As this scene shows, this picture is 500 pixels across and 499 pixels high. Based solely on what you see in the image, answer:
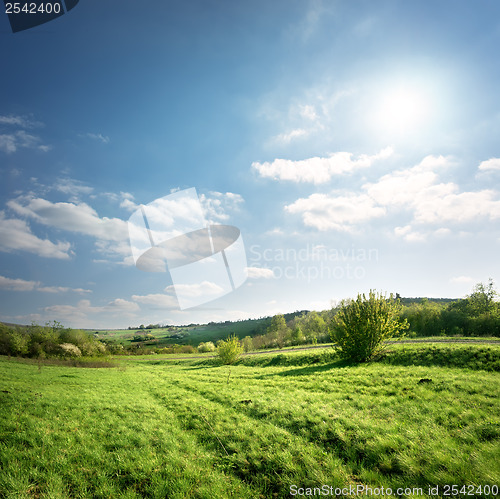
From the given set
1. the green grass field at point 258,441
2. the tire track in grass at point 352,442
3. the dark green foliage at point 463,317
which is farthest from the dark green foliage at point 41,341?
the dark green foliage at point 463,317

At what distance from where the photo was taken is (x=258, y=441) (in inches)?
245

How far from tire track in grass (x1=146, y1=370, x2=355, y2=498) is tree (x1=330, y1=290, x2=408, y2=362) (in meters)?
12.4

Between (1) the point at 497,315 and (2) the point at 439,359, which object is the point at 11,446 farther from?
(1) the point at 497,315

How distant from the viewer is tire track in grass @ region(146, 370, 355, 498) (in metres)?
4.55

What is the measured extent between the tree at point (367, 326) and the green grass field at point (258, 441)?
6.31 m

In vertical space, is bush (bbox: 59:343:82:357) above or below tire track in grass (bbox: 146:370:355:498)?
below

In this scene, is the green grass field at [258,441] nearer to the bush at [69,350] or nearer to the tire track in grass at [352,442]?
the tire track in grass at [352,442]

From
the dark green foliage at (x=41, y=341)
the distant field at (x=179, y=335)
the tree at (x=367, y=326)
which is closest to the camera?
the tree at (x=367, y=326)

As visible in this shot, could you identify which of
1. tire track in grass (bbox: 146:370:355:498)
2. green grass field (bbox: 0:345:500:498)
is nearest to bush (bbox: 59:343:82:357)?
green grass field (bbox: 0:345:500:498)

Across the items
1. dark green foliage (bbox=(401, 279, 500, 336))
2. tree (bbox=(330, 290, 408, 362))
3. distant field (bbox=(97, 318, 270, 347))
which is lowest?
distant field (bbox=(97, 318, 270, 347))

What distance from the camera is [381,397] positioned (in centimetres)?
880

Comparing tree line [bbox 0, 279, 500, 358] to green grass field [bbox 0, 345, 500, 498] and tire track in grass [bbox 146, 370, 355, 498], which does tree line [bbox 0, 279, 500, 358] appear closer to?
green grass field [bbox 0, 345, 500, 498]

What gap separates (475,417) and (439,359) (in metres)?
10.1

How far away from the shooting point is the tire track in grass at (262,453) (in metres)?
4.55
